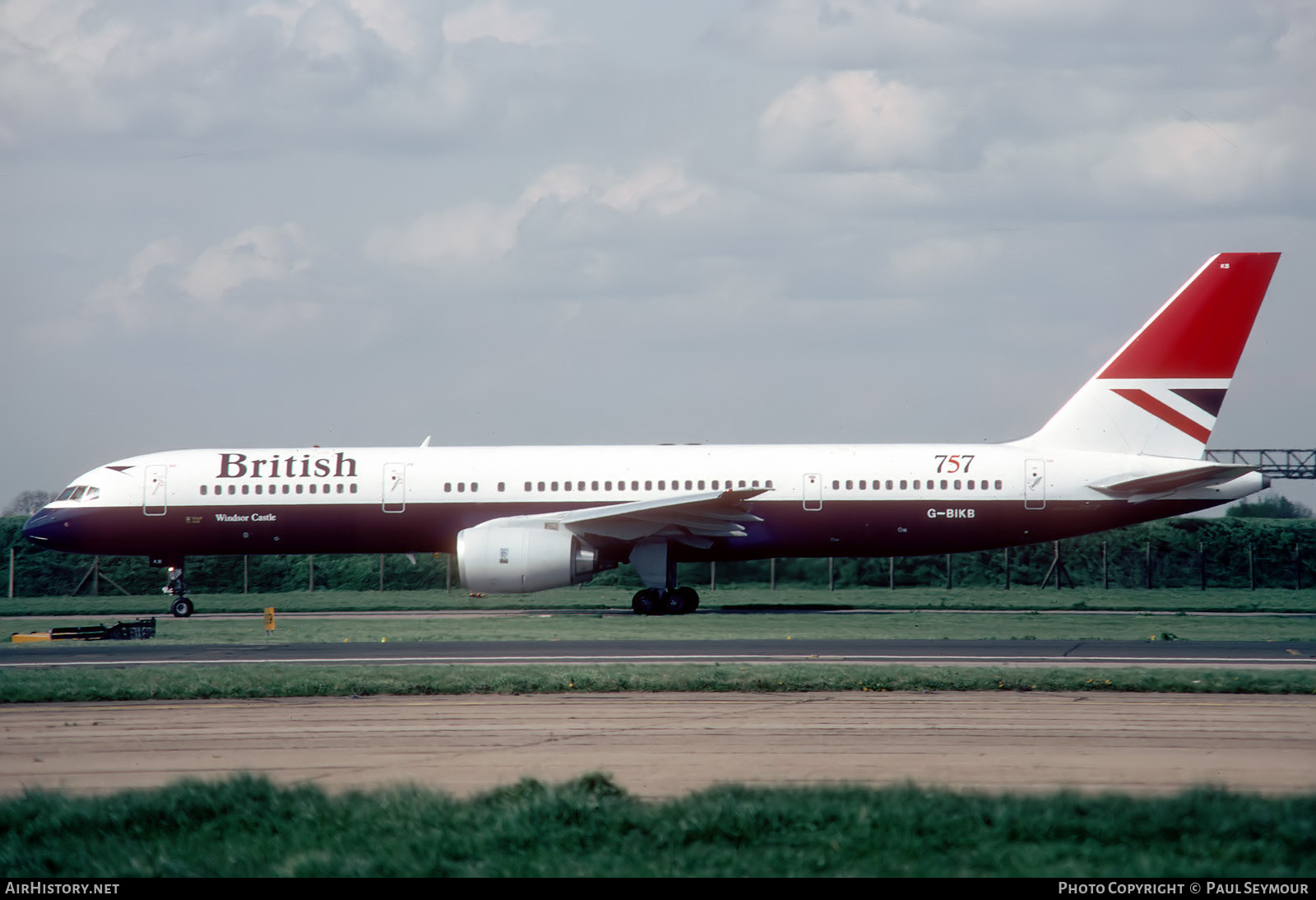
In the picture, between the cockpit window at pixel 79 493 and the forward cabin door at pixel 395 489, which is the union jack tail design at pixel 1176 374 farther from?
the cockpit window at pixel 79 493

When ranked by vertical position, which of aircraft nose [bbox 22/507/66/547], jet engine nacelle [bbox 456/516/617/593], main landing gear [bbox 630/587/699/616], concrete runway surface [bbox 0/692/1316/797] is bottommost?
concrete runway surface [bbox 0/692/1316/797]

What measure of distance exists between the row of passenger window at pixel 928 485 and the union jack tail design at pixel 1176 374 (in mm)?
2170

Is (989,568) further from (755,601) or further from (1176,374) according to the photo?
(1176,374)

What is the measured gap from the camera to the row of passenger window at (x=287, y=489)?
1231 inches

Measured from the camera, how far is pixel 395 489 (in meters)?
31.0

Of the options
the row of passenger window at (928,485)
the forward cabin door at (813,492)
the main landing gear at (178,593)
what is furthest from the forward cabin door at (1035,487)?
the main landing gear at (178,593)

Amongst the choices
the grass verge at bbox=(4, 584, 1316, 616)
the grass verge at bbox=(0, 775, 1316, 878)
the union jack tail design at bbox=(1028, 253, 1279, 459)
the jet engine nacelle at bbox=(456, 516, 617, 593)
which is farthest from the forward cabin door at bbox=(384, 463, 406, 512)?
the grass verge at bbox=(0, 775, 1316, 878)

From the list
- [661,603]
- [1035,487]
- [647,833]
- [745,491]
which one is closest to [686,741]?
[647,833]

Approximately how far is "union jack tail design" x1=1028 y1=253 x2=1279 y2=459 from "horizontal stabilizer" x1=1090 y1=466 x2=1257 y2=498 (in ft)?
4.62

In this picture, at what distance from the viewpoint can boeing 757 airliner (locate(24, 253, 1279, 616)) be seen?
96.3 feet

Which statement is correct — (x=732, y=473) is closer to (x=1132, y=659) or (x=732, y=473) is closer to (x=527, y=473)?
(x=527, y=473)

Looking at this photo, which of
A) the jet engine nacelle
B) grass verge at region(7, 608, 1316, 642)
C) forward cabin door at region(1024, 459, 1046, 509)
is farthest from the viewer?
forward cabin door at region(1024, 459, 1046, 509)

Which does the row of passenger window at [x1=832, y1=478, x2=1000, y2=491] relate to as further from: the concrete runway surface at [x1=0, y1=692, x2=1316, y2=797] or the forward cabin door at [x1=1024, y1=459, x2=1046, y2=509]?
the concrete runway surface at [x1=0, y1=692, x2=1316, y2=797]
